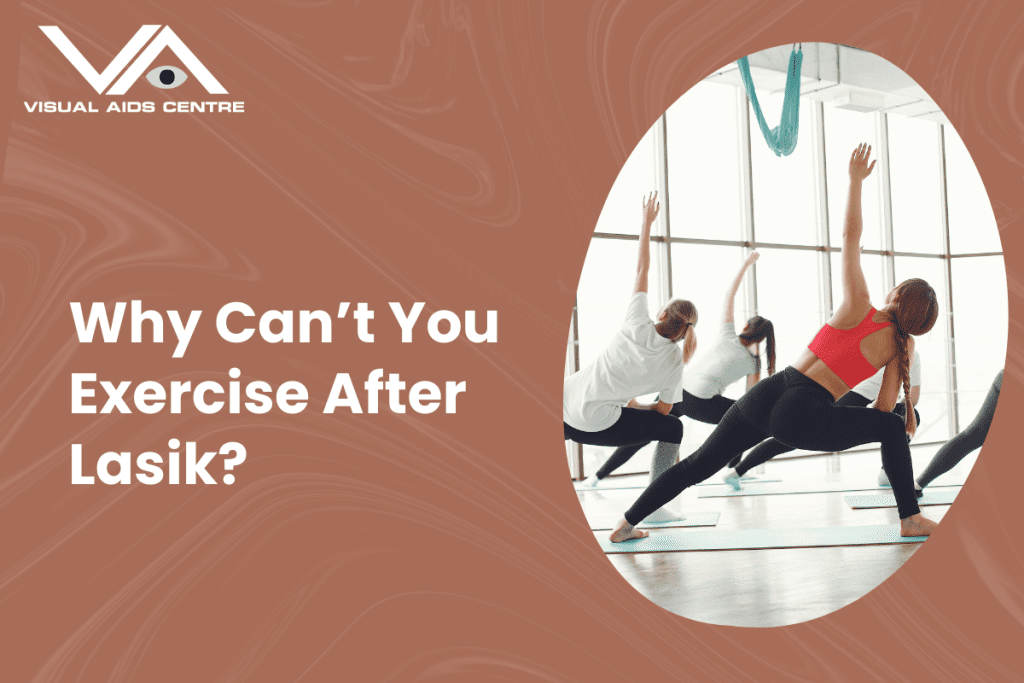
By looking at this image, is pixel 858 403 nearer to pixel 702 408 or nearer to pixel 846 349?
pixel 702 408

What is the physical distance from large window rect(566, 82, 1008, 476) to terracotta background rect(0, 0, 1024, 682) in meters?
2.88

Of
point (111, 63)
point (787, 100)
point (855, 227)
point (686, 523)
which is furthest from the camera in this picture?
point (686, 523)

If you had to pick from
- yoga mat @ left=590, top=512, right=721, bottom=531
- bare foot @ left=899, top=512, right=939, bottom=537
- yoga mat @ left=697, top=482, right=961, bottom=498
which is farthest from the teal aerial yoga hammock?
yoga mat @ left=697, top=482, right=961, bottom=498

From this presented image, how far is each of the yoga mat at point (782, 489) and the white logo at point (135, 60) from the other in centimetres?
302

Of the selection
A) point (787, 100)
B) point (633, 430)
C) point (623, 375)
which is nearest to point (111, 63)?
point (623, 375)

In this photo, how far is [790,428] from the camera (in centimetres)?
221

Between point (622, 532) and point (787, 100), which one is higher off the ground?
point (787, 100)

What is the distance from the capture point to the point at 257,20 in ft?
4.75

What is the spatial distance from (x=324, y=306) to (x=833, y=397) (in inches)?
60.4

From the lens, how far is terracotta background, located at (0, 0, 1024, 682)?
145 centimetres

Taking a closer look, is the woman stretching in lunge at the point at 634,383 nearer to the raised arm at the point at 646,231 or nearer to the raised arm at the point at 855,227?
the raised arm at the point at 646,231

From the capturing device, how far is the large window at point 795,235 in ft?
15.2

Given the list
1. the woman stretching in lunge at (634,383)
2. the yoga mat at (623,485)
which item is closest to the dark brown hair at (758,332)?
the yoga mat at (623,485)

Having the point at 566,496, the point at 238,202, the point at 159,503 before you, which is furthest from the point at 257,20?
the point at 566,496
